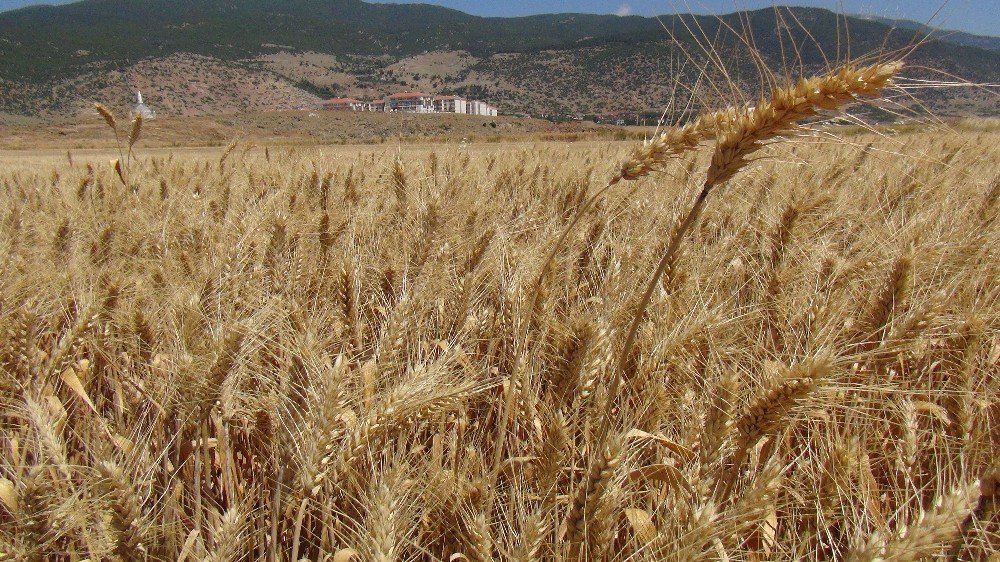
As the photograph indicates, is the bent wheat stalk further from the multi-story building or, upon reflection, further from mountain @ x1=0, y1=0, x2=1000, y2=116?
the multi-story building

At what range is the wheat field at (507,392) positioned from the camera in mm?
861

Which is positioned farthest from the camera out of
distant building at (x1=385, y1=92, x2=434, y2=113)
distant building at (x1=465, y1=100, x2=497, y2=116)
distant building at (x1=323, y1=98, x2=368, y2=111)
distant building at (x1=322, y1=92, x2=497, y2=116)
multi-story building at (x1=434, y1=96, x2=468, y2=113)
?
distant building at (x1=465, y1=100, x2=497, y2=116)

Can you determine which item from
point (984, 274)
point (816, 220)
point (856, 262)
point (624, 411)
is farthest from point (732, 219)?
point (624, 411)

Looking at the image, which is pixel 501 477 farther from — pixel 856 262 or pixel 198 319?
pixel 856 262

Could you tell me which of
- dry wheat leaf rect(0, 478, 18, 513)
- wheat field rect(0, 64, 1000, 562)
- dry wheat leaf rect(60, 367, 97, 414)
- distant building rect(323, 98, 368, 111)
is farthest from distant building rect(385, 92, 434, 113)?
dry wheat leaf rect(0, 478, 18, 513)

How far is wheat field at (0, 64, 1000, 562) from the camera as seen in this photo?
861 millimetres

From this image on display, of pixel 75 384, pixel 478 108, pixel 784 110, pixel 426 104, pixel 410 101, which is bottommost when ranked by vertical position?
pixel 75 384

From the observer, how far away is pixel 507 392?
3.94 feet

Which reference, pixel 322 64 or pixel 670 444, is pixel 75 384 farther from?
pixel 322 64

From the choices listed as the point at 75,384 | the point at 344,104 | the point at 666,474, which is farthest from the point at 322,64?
the point at 666,474

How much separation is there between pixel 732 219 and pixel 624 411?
1.75 metres

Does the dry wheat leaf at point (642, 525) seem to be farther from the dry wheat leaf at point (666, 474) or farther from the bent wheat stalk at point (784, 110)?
the bent wheat stalk at point (784, 110)

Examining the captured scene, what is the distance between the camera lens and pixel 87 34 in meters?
124

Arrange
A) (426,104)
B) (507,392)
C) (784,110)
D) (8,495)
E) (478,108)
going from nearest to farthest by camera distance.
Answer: (784,110) < (8,495) < (507,392) < (426,104) < (478,108)
